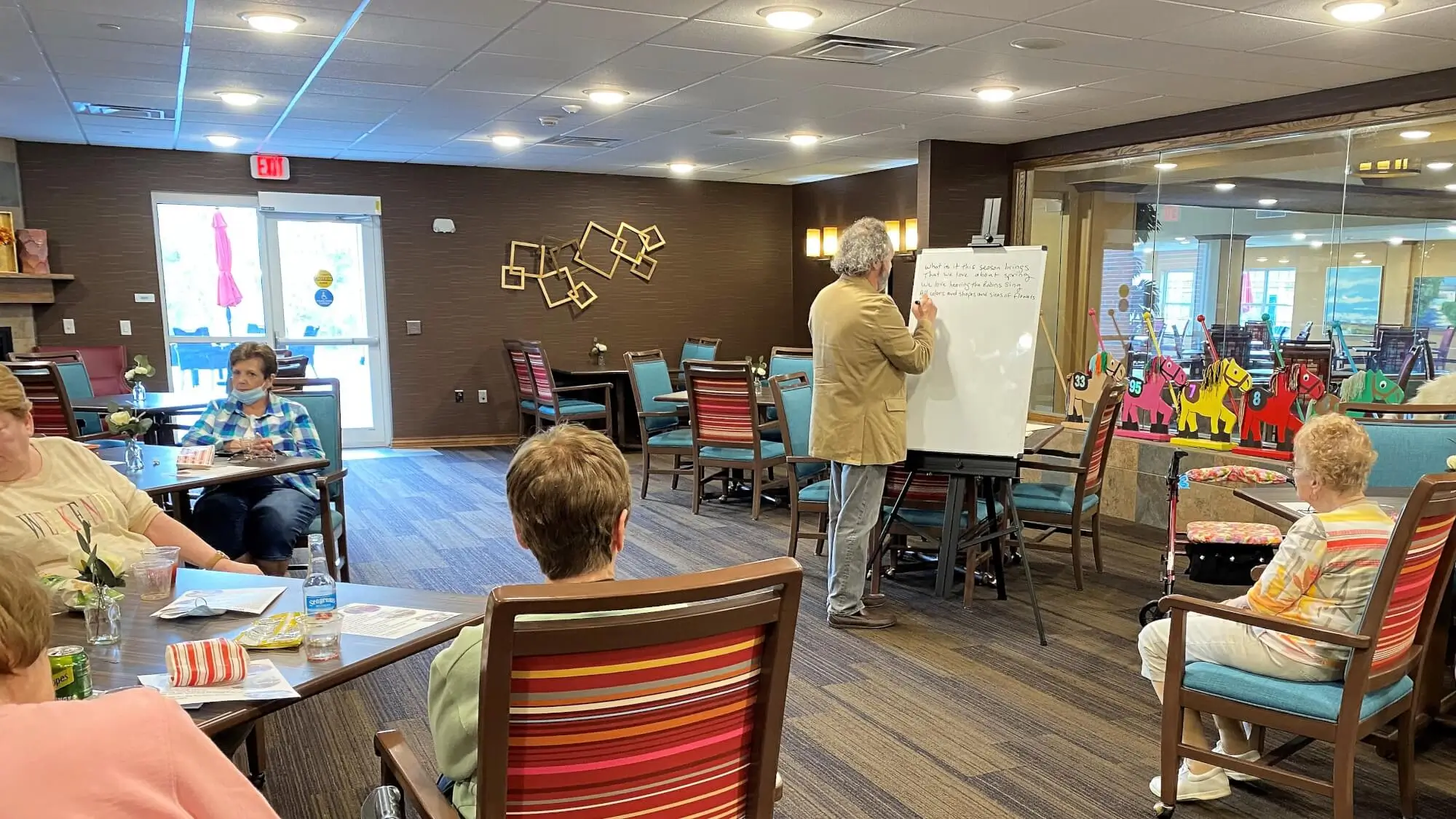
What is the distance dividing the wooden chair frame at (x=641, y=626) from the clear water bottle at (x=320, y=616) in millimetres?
460

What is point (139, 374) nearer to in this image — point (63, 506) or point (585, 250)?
point (63, 506)

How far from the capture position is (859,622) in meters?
4.07

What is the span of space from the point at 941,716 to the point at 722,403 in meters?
3.04

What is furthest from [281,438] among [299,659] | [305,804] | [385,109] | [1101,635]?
[1101,635]

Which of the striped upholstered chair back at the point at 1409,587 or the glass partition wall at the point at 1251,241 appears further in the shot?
the glass partition wall at the point at 1251,241

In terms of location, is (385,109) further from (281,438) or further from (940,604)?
(940,604)

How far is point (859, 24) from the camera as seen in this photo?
4.03m

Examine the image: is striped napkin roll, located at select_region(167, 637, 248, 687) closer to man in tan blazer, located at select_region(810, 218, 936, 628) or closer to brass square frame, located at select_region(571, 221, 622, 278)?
man in tan blazer, located at select_region(810, 218, 936, 628)

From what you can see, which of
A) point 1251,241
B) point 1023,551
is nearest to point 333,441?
point 1023,551

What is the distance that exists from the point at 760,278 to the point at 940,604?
6316 mm

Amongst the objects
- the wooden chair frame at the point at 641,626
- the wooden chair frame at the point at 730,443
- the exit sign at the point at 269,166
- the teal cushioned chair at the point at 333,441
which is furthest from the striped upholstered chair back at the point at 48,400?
the wooden chair frame at the point at 641,626

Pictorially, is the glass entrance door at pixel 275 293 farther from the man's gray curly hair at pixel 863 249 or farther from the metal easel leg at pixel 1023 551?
the metal easel leg at pixel 1023 551

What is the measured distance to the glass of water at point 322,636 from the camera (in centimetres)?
174

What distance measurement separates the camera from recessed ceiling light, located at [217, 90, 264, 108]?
546cm
